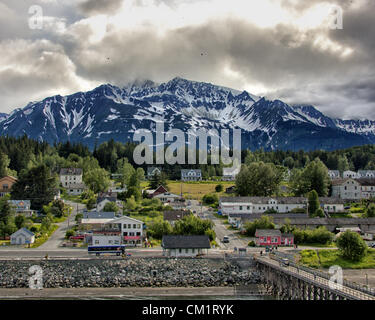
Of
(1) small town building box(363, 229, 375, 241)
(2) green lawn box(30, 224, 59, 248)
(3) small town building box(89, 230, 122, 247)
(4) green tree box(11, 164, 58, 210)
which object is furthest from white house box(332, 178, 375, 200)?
(2) green lawn box(30, 224, 59, 248)

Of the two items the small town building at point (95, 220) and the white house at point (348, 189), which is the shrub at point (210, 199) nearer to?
the white house at point (348, 189)

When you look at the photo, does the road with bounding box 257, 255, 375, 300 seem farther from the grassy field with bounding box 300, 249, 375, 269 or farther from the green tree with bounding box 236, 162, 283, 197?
the green tree with bounding box 236, 162, 283, 197

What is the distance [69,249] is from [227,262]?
19.5 m

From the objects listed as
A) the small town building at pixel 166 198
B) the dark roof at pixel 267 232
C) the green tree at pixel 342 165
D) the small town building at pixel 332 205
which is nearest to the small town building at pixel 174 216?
the dark roof at pixel 267 232

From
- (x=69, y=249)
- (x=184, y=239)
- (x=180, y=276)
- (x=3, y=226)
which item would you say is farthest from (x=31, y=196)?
(x=180, y=276)

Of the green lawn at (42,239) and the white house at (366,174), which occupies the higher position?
the white house at (366,174)

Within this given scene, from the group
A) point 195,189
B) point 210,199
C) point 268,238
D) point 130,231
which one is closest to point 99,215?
point 130,231

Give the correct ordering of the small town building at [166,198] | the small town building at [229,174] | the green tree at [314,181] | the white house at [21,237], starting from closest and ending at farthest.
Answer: the white house at [21,237], the small town building at [166,198], the green tree at [314,181], the small town building at [229,174]

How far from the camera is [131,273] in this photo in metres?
42.3

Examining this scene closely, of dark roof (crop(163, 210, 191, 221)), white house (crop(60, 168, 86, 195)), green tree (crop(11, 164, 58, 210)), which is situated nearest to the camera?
dark roof (crop(163, 210, 191, 221))

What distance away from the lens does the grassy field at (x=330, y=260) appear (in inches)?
1785

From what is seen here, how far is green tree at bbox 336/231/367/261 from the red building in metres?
7.98

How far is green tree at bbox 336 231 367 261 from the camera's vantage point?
47.2 meters
